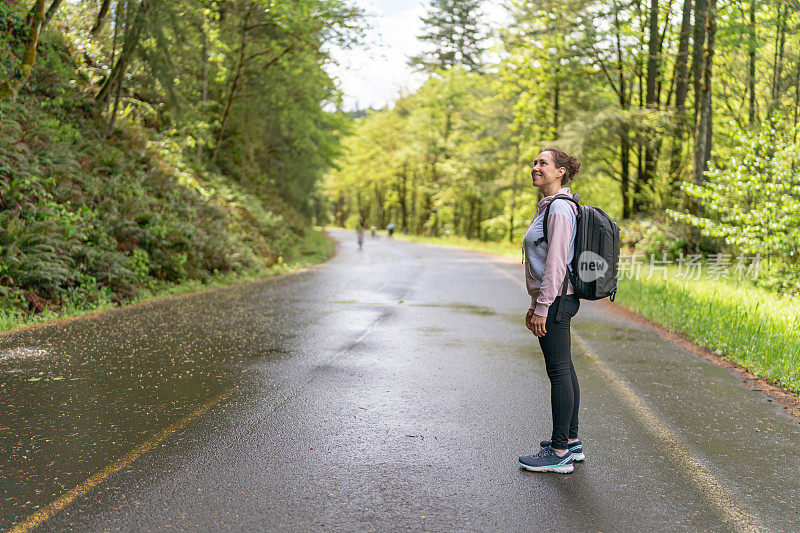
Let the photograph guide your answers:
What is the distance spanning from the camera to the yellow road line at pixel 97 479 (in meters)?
3.22

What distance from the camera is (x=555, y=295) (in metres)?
4.10

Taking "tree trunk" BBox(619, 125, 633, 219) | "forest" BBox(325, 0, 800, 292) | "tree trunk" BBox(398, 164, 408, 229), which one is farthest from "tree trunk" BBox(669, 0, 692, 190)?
"tree trunk" BBox(398, 164, 408, 229)

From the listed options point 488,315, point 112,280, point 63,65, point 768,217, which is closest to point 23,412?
point 112,280

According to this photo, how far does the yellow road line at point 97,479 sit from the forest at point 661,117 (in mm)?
10346

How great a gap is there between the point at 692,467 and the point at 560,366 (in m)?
1.16

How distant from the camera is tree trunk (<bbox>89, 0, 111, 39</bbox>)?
51.8 ft

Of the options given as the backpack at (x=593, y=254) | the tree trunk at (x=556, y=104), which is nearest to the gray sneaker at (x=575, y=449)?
the backpack at (x=593, y=254)

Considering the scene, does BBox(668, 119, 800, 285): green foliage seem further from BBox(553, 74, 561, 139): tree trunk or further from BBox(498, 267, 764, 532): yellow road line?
BBox(553, 74, 561, 139): tree trunk

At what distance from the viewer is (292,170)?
99.7 ft

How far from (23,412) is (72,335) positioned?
11.2ft

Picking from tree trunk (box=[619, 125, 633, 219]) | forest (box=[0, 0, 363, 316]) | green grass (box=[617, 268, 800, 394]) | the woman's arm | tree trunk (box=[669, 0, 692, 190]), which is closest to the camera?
the woman's arm

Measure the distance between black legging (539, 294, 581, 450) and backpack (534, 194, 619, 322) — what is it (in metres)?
0.06

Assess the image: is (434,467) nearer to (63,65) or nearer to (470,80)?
(63,65)

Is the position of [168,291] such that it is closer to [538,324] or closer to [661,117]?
[538,324]
